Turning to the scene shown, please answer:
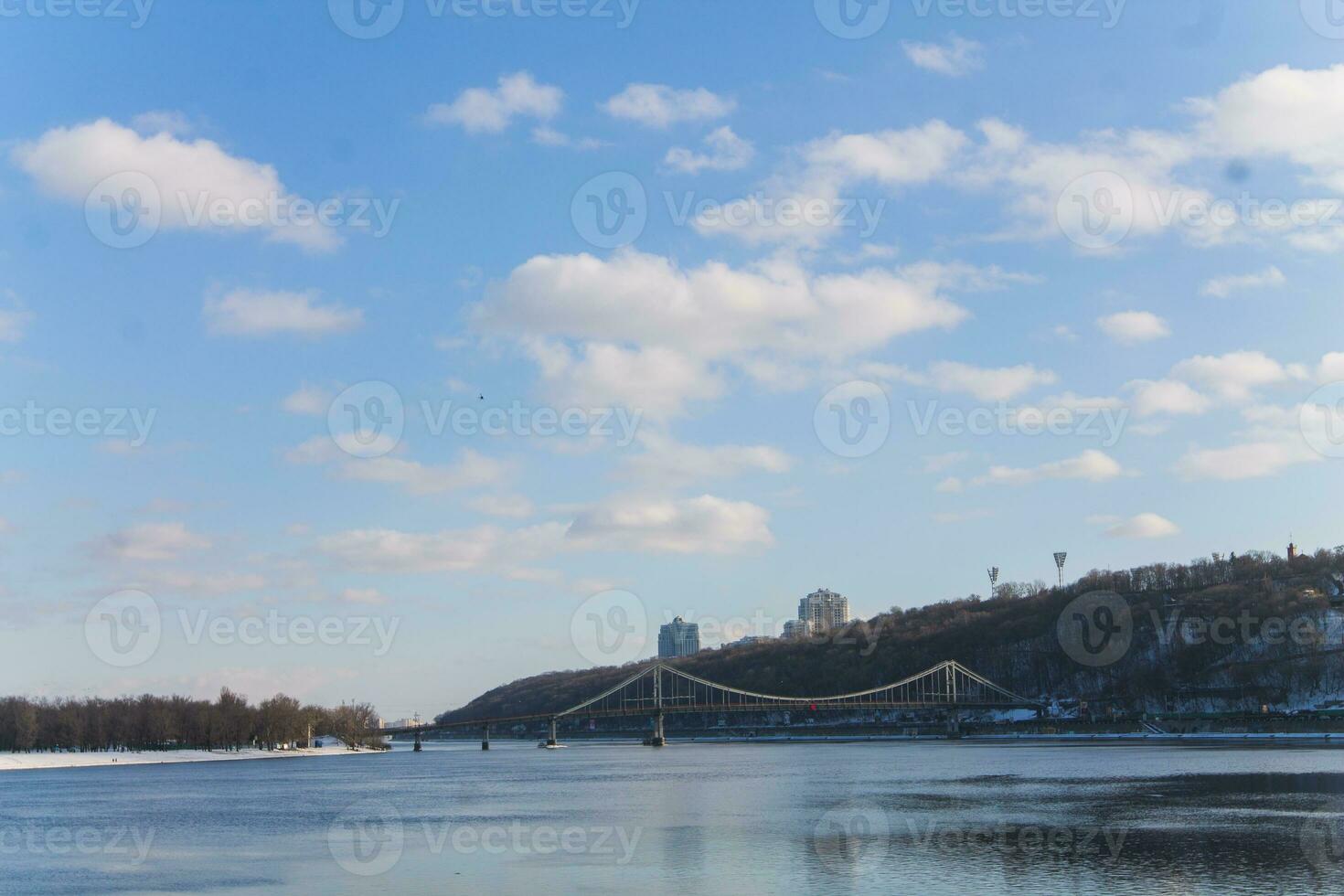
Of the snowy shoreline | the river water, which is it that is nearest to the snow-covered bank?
the snowy shoreline

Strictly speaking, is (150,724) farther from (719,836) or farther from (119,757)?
(719,836)

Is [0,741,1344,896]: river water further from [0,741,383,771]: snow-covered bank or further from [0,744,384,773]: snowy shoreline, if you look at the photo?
[0,741,383,771]: snow-covered bank

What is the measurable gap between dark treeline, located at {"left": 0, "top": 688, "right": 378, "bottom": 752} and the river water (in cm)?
8764

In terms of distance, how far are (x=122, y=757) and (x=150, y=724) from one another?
19.6 meters

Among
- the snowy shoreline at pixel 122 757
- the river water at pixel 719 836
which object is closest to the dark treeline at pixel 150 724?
the snowy shoreline at pixel 122 757

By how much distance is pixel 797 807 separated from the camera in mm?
56500

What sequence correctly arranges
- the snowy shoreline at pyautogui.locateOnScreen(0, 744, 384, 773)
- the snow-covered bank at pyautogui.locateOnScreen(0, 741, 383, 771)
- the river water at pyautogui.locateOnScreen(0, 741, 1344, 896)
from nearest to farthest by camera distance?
the river water at pyautogui.locateOnScreen(0, 741, 1344, 896), the snowy shoreline at pyautogui.locateOnScreen(0, 744, 384, 773), the snow-covered bank at pyautogui.locateOnScreen(0, 741, 383, 771)

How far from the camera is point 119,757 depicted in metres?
153

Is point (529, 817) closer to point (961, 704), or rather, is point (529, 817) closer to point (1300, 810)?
point (1300, 810)

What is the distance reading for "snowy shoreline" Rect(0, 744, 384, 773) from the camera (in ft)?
480

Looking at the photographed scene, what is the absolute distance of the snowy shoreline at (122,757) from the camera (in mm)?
146375

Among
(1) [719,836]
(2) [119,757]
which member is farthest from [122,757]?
(1) [719,836]

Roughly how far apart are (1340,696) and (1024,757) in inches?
3607

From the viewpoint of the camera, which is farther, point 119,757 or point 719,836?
point 119,757
